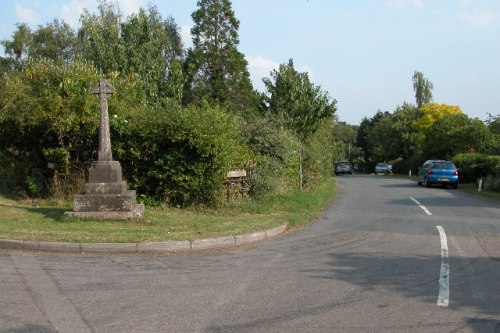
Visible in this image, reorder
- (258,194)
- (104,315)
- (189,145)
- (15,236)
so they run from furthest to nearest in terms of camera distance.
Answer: (258,194) < (189,145) < (15,236) < (104,315)

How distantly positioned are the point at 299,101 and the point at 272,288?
22558 millimetres

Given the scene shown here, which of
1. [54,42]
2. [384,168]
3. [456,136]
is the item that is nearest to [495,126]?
[456,136]

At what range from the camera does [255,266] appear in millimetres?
8367

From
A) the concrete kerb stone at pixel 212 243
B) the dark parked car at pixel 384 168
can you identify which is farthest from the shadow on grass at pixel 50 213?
the dark parked car at pixel 384 168

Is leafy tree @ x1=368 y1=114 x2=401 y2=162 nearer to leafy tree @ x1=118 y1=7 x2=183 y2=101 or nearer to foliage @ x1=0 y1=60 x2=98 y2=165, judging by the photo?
leafy tree @ x1=118 y1=7 x2=183 y2=101

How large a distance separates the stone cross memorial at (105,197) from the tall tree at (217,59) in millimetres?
28627

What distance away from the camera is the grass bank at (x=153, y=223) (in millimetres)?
10016

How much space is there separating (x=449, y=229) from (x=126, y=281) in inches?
338

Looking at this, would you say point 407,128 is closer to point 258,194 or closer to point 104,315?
point 258,194

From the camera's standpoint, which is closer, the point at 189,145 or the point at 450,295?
the point at 450,295

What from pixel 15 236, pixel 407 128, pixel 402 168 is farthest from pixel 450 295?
pixel 407 128

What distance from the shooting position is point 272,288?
22.6 feet

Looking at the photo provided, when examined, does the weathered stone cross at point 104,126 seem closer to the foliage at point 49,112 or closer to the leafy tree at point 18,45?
the foliage at point 49,112

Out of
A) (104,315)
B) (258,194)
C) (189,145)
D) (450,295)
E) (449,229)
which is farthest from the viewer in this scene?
(258,194)
